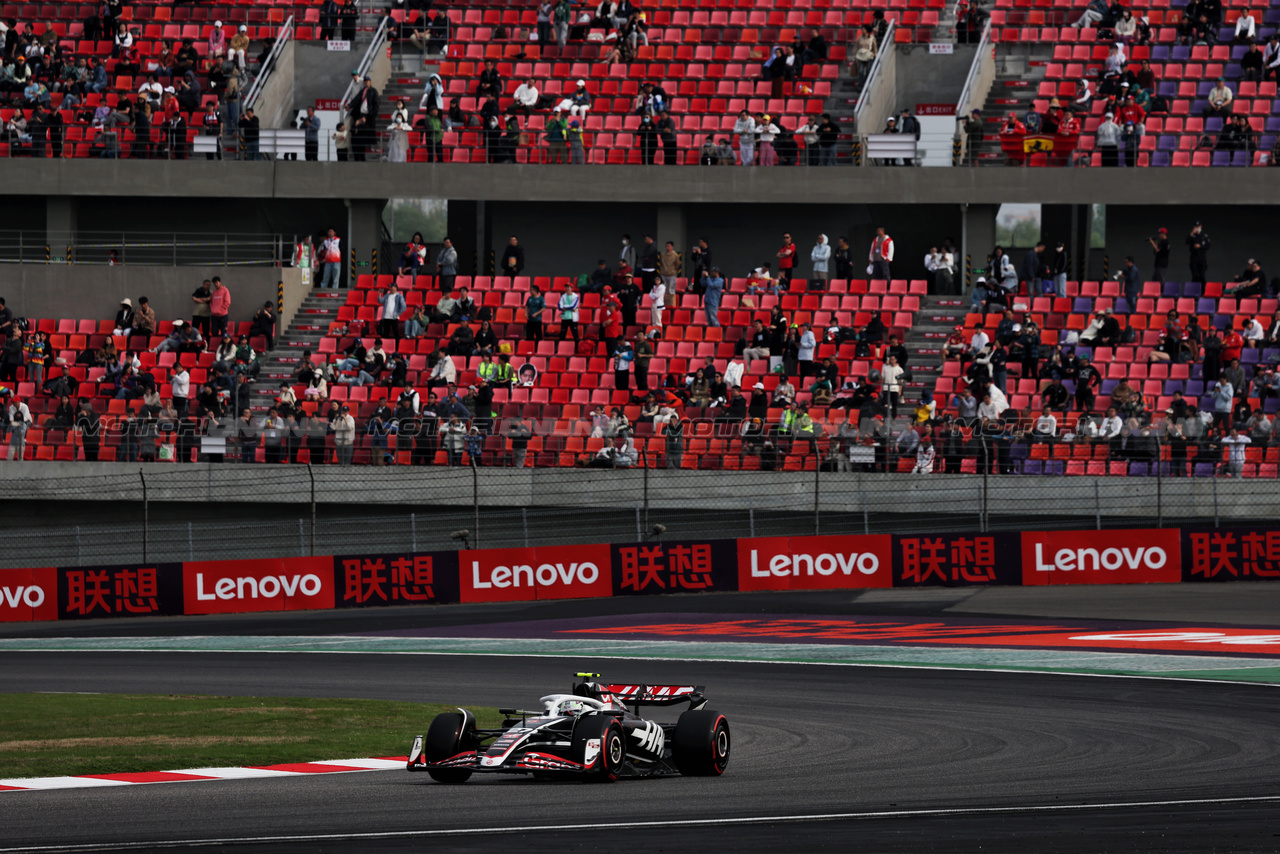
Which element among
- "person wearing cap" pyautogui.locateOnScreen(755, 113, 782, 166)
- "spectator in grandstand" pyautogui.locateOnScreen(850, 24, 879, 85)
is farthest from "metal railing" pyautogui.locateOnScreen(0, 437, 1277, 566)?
"spectator in grandstand" pyautogui.locateOnScreen(850, 24, 879, 85)

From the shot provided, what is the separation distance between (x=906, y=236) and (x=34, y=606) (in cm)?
1811

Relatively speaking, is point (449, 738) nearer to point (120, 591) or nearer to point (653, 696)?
point (653, 696)

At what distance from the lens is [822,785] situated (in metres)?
11.0

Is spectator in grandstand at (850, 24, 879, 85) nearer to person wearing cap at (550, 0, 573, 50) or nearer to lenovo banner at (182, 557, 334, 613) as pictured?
person wearing cap at (550, 0, 573, 50)

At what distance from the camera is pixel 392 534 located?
2645cm

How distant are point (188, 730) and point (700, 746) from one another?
5.12 meters

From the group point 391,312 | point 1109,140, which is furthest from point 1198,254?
point 391,312

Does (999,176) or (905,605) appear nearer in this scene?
(905,605)

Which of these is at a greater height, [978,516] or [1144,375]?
[1144,375]

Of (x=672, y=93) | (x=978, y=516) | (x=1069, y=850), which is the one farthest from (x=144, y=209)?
(x=1069, y=850)

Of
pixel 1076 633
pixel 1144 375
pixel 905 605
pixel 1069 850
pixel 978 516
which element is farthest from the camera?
pixel 1144 375

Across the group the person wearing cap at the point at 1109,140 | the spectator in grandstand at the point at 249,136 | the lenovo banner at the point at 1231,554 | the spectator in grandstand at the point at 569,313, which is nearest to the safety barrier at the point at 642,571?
the lenovo banner at the point at 1231,554

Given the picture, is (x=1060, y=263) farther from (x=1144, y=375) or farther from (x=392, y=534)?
(x=392, y=534)

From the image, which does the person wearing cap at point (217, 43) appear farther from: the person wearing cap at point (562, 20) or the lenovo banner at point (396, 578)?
the lenovo banner at point (396, 578)
